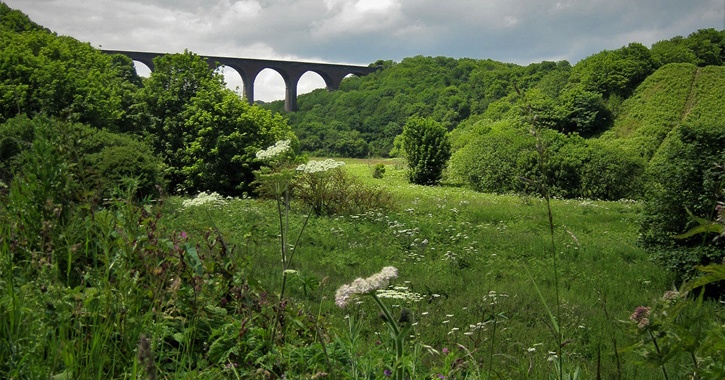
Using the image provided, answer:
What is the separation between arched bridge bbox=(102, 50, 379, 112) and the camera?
5284cm

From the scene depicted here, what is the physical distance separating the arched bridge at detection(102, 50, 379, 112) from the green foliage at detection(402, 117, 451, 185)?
28.8 m

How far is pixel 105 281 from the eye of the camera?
5.56ft

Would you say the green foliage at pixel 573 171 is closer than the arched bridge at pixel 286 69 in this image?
Yes

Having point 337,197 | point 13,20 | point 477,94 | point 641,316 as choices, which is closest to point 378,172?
point 337,197

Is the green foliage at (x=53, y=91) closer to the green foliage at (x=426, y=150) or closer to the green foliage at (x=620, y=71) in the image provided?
the green foliage at (x=426, y=150)

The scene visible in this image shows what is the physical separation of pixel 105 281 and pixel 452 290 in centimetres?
514

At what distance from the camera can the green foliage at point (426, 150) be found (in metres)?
25.7

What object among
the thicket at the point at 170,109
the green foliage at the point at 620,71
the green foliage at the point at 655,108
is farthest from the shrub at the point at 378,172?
the green foliage at the point at 620,71

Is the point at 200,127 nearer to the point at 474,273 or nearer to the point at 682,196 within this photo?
the point at 474,273

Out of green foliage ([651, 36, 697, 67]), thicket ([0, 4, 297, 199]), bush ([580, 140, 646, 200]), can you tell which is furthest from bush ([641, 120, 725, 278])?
green foliage ([651, 36, 697, 67])

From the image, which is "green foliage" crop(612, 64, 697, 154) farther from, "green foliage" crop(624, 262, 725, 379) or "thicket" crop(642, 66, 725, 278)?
"green foliage" crop(624, 262, 725, 379)

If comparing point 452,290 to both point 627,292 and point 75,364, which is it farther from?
point 75,364

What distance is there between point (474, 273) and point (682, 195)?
3.47 m

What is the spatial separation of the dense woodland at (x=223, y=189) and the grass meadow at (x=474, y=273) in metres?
0.13
